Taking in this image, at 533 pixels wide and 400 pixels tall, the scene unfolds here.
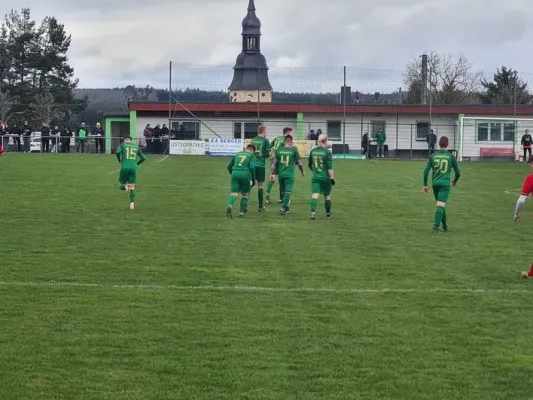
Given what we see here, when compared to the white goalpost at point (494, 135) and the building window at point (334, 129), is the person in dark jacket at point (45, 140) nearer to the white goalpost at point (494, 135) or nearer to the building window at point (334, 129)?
the building window at point (334, 129)

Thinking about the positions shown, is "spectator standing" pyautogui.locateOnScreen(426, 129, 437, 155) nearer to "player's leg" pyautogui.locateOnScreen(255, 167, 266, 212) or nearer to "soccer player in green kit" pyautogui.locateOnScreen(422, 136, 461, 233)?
"player's leg" pyautogui.locateOnScreen(255, 167, 266, 212)

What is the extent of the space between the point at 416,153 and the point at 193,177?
2831cm

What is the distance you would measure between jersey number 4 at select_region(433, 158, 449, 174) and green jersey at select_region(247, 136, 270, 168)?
17.8ft

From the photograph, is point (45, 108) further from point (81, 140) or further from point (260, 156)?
point (260, 156)

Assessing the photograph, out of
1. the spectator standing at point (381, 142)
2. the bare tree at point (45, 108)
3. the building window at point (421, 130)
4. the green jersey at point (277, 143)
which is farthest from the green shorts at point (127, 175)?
the bare tree at point (45, 108)

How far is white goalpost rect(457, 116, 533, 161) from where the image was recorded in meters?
57.7

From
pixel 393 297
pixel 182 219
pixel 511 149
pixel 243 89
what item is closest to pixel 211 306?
pixel 393 297

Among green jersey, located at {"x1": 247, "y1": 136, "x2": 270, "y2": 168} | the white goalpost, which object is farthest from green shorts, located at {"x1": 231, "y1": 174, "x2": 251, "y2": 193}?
the white goalpost

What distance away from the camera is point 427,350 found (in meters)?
9.25

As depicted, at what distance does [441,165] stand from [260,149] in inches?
225

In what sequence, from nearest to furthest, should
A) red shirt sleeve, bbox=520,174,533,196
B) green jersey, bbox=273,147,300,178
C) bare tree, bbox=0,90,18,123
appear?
1. red shirt sleeve, bbox=520,174,533,196
2. green jersey, bbox=273,147,300,178
3. bare tree, bbox=0,90,18,123

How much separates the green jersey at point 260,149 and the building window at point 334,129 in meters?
39.3

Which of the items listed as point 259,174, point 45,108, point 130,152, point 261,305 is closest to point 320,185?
point 259,174

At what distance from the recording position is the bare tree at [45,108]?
8858 cm
